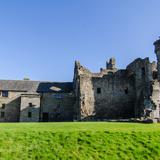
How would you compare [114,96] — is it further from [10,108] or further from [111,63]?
[10,108]

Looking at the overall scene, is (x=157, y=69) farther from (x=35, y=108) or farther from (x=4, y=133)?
(x=4, y=133)

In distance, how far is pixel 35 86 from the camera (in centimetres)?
6072

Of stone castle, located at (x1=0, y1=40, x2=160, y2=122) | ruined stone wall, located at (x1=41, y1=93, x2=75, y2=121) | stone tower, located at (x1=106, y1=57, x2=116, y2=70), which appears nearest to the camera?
stone castle, located at (x1=0, y1=40, x2=160, y2=122)

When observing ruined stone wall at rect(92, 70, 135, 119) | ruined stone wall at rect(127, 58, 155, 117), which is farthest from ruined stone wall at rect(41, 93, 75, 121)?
ruined stone wall at rect(127, 58, 155, 117)

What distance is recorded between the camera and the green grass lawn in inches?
801

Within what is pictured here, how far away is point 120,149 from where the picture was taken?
21859 mm

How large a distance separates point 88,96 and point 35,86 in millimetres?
13031

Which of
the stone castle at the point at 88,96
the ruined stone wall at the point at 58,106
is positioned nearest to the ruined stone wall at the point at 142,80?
the stone castle at the point at 88,96

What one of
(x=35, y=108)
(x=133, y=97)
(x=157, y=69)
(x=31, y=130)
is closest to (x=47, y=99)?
(x=35, y=108)

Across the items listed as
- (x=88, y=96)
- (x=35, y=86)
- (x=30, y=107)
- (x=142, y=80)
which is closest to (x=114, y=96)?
(x=88, y=96)

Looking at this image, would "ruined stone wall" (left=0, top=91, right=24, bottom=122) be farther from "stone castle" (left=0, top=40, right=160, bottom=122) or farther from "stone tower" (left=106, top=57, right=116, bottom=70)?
"stone tower" (left=106, top=57, right=116, bottom=70)

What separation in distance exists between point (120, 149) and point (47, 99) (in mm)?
36695

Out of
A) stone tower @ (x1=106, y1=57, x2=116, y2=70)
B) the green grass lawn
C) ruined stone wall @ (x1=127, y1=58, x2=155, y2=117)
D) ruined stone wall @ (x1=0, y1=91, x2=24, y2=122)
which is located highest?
stone tower @ (x1=106, y1=57, x2=116, y2=70)

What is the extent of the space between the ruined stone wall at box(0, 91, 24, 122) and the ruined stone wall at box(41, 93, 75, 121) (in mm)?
4626
